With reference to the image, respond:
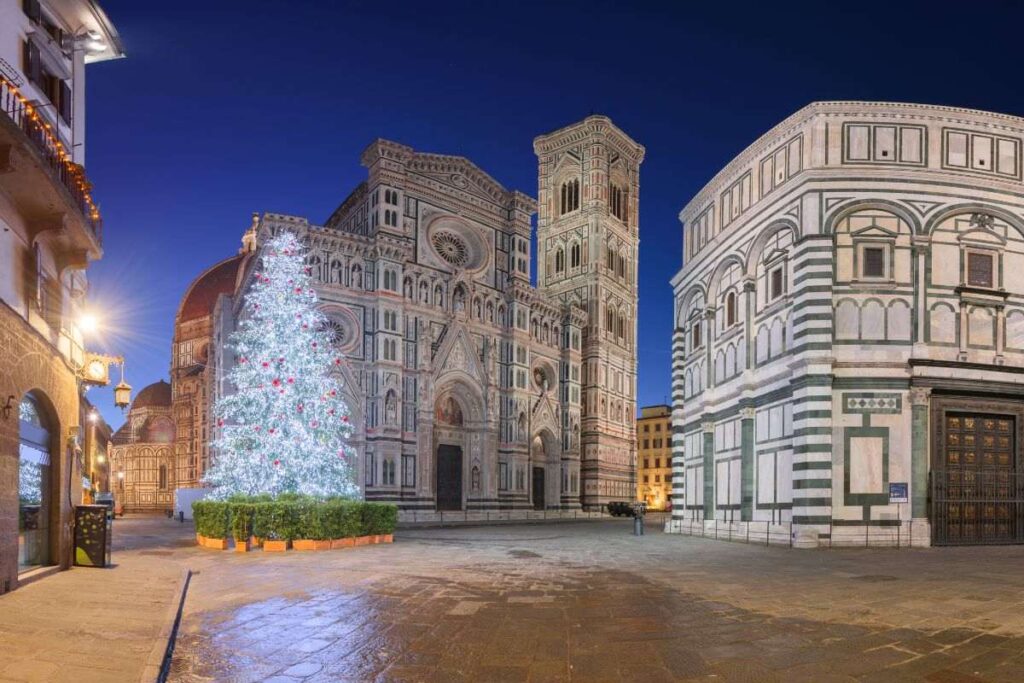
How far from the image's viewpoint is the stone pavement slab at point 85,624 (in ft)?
23.4

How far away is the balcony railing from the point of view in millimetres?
11414

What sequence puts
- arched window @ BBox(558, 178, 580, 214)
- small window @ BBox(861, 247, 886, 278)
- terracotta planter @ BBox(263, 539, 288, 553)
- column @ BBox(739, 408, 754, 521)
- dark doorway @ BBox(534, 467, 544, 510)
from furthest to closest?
arched window @ BBox(558, 178, 580, 214) < dark doorway @ BBox(534, 467, 544, 510) < column @ BBox(739, 408, 754, 521) < small window @ BBox(861, 247, 886, 278) < terracotta planter @ BBox(263, 539, 288, 553)

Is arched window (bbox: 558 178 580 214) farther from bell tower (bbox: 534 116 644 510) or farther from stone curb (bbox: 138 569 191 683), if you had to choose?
stone curb (bbox: 138 569 191 683)

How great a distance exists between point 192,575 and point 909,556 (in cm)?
1514

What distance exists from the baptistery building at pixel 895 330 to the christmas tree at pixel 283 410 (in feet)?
43.2

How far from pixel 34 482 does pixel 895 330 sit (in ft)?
65.6

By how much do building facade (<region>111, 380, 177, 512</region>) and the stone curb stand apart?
2192 inches

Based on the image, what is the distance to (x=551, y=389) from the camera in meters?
57.6

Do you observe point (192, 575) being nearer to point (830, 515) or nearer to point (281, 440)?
point (281, 440)

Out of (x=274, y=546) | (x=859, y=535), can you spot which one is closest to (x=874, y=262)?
(x=859, y=535)

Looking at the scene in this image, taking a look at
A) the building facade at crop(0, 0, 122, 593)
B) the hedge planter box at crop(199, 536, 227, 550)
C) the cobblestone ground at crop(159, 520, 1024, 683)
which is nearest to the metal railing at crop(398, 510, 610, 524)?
the hedge planter box at crop(199, 536, 227, 550)

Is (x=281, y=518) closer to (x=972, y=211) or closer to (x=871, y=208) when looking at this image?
(x=871, y=208)

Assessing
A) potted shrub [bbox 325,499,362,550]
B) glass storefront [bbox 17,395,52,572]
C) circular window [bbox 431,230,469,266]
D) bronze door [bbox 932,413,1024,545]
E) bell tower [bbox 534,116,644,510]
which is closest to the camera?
glass storefront [bbox 17,395,52,572]

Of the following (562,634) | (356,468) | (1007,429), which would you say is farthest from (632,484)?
(562,634)
